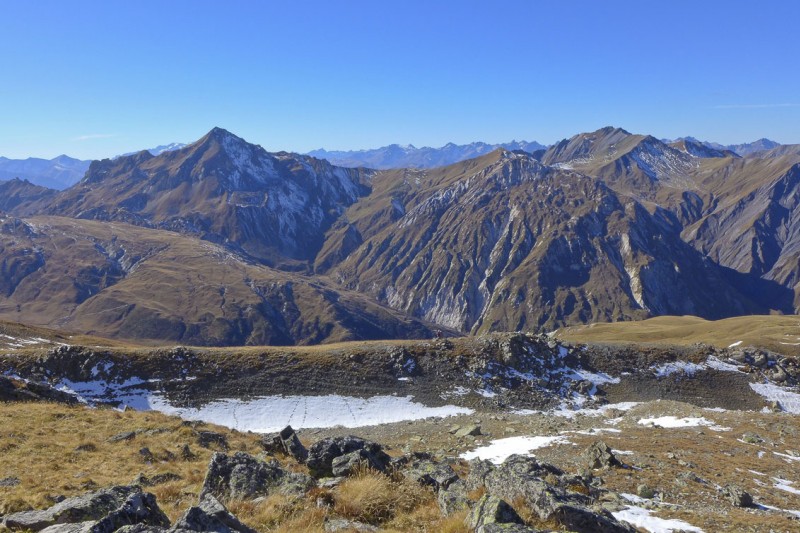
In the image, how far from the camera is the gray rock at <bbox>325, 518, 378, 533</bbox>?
10047 millimetres

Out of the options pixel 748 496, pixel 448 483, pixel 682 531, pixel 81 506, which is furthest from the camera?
pixel 748 496

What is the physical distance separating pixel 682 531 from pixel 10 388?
128 ft

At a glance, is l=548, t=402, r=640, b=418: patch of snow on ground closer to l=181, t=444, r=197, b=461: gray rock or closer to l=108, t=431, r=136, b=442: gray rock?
l=181, t=444, r=197, b=461: gray rock

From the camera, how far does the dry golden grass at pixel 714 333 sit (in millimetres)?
79938

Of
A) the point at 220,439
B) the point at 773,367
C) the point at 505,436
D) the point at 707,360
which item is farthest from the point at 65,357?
the point at 773,367

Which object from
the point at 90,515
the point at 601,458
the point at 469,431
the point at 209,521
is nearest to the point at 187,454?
the point at 90,515

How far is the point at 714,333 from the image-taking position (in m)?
96.0

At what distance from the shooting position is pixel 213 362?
57.9 m

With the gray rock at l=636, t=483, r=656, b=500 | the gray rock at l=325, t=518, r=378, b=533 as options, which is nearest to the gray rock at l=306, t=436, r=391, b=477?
the gray rock at l=325, t=518, r=378, b=533

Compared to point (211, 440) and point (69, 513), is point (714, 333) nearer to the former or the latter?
point (211, 440)

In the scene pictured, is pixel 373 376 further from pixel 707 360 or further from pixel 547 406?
pixel 707 360

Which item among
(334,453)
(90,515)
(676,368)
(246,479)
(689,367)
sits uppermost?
(90,515)

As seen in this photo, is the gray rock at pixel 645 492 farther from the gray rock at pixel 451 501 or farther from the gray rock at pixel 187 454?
the gray rock at pixel 187 454

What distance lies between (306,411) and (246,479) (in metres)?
38.6
